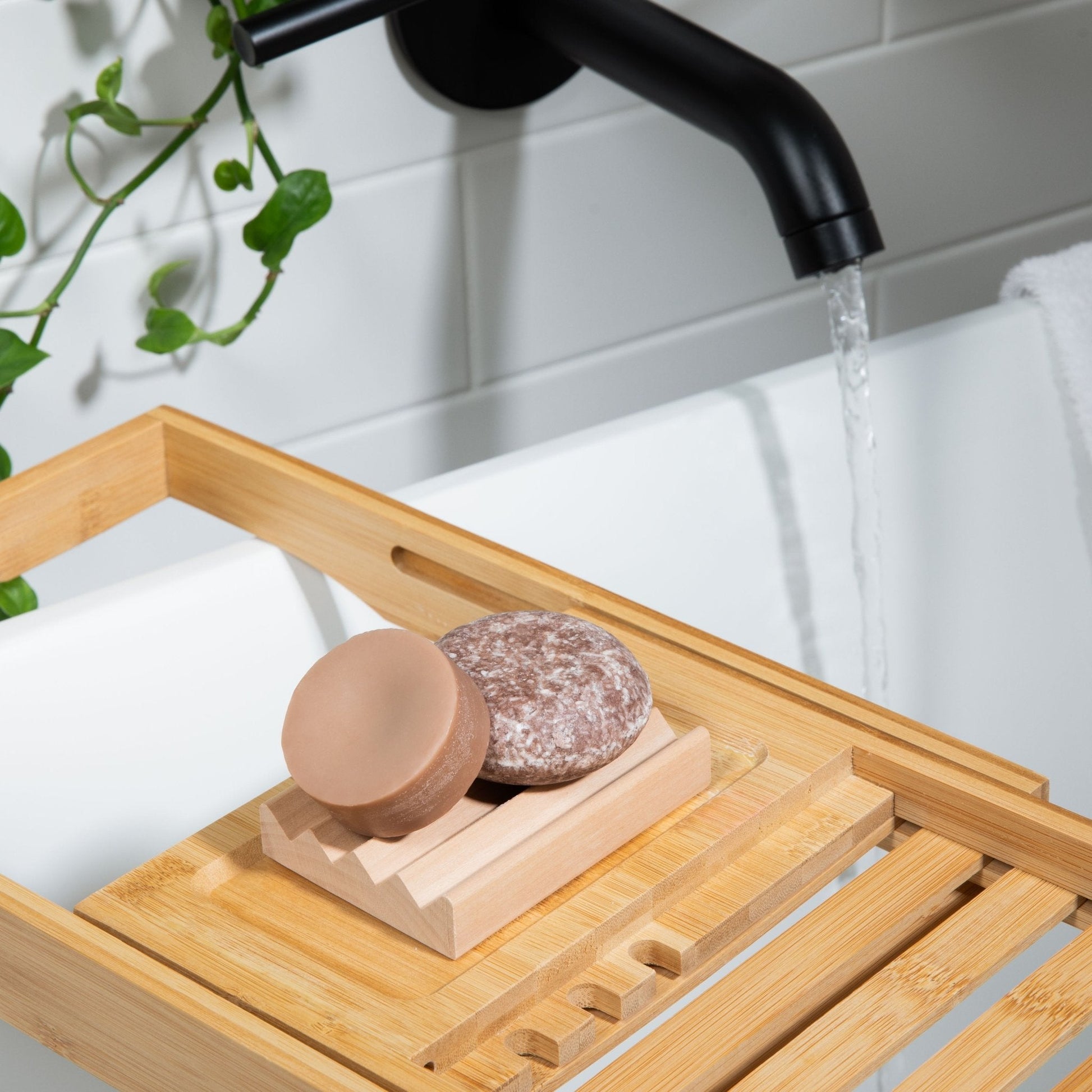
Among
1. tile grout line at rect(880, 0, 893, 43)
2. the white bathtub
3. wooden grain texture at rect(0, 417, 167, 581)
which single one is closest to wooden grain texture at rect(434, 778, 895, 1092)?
the white bathtub

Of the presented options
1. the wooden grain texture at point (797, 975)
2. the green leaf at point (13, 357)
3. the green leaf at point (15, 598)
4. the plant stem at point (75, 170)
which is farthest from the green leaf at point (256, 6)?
the wooden grain texture at point (797, 975)

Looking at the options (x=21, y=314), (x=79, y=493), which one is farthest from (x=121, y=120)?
(x=79, y=493)

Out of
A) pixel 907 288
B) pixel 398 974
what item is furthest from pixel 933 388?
pixel 398 974

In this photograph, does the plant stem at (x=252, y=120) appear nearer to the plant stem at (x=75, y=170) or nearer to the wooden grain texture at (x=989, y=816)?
the plant stem at (x=75, y=170)

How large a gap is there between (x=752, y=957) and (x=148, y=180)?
60cm

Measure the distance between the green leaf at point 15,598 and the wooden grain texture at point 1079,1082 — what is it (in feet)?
1.69

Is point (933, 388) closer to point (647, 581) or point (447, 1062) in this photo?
point (647, 581)

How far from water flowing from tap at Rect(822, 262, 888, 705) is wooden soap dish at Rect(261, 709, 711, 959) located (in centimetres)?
37

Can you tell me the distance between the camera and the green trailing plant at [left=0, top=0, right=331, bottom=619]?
80 centimetres

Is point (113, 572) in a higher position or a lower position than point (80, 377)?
lower

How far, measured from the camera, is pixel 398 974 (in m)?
0.43

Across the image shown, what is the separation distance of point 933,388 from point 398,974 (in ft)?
2.09

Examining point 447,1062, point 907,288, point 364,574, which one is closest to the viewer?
point 447,1062

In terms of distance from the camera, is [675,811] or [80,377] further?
[80,377]
